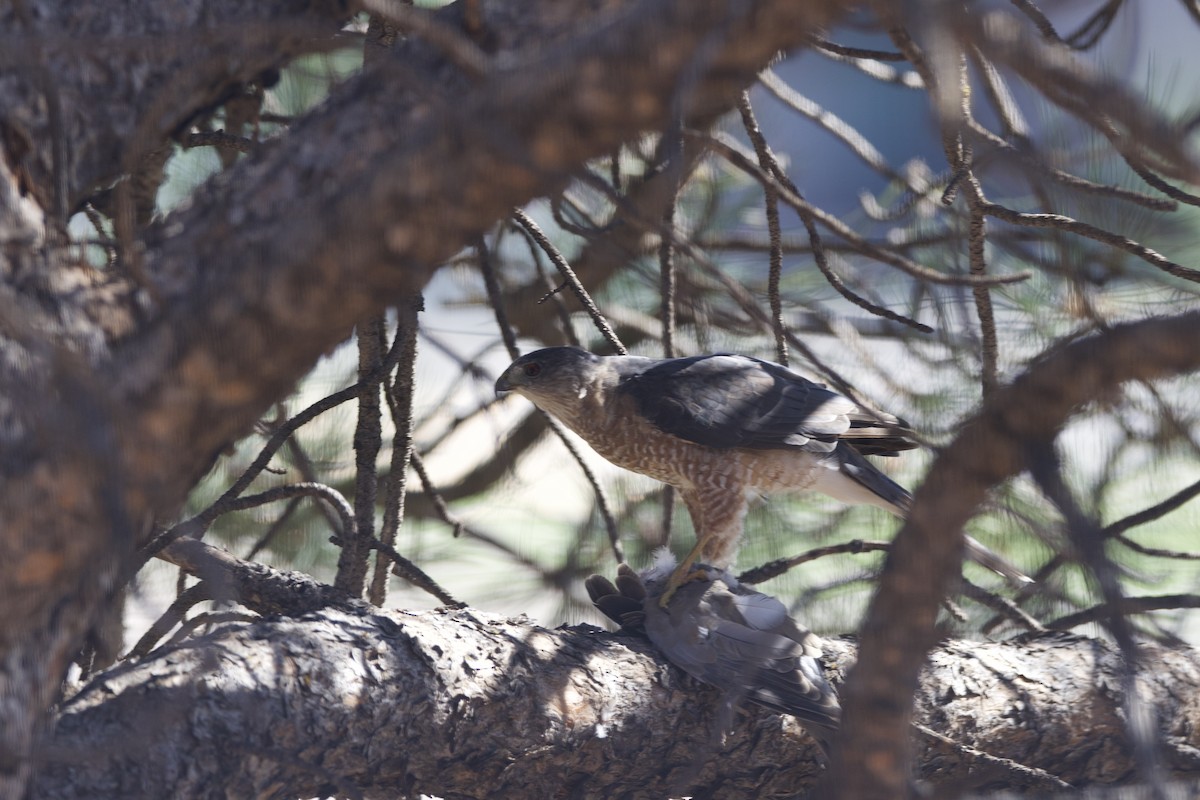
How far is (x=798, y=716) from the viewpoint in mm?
2064

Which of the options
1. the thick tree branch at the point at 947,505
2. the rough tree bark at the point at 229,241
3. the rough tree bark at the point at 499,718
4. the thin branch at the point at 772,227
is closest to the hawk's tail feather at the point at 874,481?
the rough tree bark at the point at 499,718

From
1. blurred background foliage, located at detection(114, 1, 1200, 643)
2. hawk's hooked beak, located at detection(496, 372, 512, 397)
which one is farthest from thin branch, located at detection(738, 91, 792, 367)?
hawk's hooked beak, located at detection(496, 372, 512, 397)

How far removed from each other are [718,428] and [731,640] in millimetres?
1079

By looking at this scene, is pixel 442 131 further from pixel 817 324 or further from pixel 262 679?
pixel 817 324

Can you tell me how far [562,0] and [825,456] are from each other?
7.47 feet

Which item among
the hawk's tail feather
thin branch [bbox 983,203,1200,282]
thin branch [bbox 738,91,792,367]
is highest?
the hawk's tail feather

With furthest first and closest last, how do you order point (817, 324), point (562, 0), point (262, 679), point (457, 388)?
1. point (457, 388)
2. point (817, 324)
3. point (262, 679)
4. point (562, 0)

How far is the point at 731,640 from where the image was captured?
2.24m

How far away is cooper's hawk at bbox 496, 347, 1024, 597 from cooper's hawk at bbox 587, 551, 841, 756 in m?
0.77

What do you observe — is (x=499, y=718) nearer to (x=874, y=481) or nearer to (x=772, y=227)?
(x=772, y=227)

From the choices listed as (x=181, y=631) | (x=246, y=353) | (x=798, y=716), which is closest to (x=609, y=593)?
(x=798, y=716)

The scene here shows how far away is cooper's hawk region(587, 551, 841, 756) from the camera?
2070 millimetres

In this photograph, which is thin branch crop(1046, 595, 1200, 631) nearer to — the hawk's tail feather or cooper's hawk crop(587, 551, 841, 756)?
cooper's hawk crop(587, 551, 841, 756)

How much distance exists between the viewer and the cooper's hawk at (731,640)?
2.07 meters
